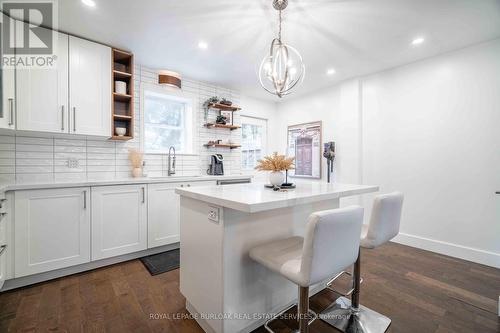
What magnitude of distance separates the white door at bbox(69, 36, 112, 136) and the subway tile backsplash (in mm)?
330

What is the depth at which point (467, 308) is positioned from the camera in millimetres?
1839

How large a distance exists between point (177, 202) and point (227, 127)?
5.67ft

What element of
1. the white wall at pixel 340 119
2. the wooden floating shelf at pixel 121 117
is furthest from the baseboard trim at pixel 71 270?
the white wall at pixel 340 119

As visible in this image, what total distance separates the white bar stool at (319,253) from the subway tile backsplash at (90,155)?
262 centimetres

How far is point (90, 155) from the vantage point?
2.89 metres

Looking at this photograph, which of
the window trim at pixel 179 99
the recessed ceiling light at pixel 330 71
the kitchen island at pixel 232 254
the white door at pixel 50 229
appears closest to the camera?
the kitchen island at pixel 232 254

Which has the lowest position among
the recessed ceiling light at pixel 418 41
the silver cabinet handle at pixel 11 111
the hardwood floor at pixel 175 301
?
the hardwood floor at pixel 175 301

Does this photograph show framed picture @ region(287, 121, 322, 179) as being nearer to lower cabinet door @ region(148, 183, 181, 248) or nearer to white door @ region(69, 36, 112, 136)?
lower cabinet door @ region(148, 183, 181, 248)

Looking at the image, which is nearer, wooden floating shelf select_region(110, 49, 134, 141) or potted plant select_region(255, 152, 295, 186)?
potted plant select_region(255, 152, 295, 186)

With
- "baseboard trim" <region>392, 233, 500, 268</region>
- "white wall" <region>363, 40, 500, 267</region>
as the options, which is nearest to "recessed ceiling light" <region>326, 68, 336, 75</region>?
"white wall" <region>363, 40, 500, 267</region>

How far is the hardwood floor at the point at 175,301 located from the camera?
164 centimetres

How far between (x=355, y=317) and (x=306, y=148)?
329 cm

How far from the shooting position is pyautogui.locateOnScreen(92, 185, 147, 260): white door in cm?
245
